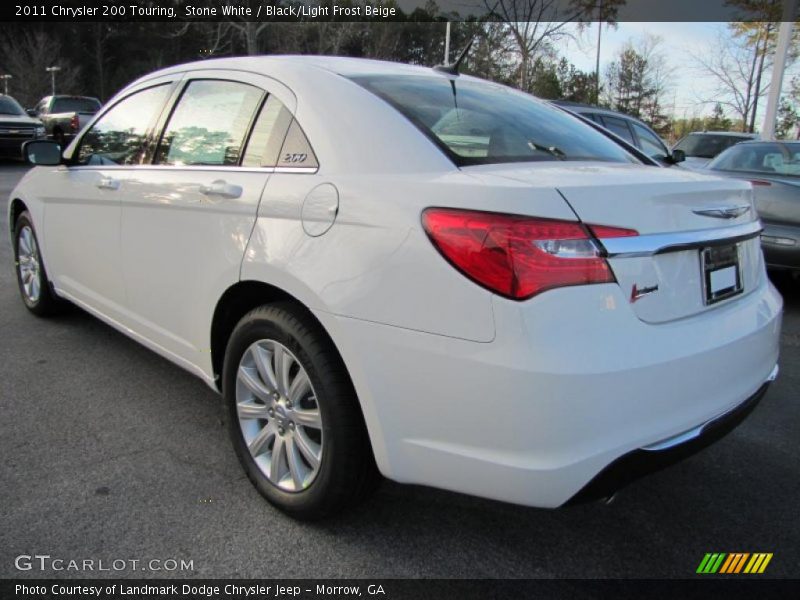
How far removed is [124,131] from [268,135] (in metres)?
1.41

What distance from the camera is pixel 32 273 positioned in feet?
15.1

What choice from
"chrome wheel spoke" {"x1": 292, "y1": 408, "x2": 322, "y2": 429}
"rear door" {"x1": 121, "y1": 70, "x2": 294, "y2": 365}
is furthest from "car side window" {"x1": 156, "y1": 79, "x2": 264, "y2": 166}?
"chrome wheel spoke" {"x1": 292, "y1": 408, "x2": 322, "y2": 429}

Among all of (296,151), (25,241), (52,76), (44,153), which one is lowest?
(25,241)

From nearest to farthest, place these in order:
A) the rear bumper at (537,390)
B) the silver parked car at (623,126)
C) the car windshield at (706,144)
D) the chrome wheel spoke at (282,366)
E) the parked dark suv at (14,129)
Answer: the rear bumper at (537,390) → the chrome wheel spoke at (282,366) → the silver parked car at (623,126) → the car windshield at (706,144) → the parked dark suv at (14,129)

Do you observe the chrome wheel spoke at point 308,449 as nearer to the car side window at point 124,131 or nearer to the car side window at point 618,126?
the car side window at point 124,131

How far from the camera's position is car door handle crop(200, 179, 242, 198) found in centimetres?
248

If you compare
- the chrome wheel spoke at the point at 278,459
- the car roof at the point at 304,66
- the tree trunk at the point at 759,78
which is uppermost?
the tree trunk at the point at 759,78

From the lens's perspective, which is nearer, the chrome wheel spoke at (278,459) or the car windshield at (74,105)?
the chrome wheel spoke at (278,459)

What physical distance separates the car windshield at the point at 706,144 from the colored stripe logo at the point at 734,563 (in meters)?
11.4

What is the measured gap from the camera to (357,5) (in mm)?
30328

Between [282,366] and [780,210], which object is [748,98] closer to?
[780,210]

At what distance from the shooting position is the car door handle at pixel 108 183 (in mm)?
3243

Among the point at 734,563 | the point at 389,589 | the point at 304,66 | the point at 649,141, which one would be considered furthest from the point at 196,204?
the point at 649,141

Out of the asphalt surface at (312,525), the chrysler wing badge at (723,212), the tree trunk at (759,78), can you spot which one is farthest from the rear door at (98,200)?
the tree trunk at (759,78)
